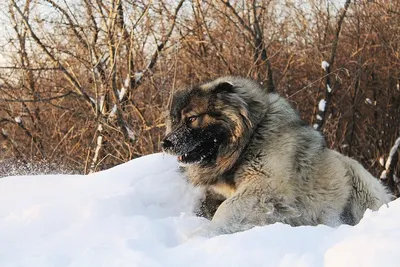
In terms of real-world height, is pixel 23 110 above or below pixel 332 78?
below

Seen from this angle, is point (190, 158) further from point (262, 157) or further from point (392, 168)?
point (392, 168)

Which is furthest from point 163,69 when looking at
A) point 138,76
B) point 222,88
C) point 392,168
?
point 392,168

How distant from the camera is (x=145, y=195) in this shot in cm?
375

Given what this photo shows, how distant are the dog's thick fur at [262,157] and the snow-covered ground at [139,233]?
0.40 metres

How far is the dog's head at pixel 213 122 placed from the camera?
3.98m

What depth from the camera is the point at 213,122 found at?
3.99 metres

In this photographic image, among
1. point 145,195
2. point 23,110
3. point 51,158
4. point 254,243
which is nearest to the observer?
point 254,243

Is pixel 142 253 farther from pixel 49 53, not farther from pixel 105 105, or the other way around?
pixel 49 53

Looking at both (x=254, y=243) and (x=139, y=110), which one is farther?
(x=139, y=110)

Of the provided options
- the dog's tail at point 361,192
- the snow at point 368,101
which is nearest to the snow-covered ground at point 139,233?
the dog's tail at point 361,192

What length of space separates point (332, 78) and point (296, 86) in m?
0.75

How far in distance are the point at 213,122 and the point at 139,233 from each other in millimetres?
1516

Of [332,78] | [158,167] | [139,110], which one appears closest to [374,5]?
[332,78]

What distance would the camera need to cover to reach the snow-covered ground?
202 cm
